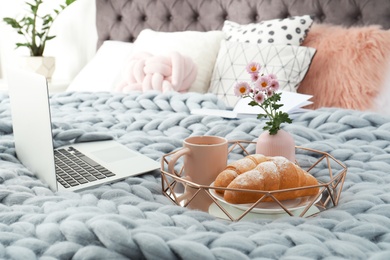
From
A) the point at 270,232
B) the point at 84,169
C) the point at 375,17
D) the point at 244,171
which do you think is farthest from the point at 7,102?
the point at 375,17

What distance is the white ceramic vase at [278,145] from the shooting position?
35.7 inches

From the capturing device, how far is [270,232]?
658 millimetres

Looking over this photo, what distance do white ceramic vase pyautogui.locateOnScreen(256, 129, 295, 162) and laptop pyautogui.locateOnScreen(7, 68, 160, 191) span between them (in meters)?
0.22

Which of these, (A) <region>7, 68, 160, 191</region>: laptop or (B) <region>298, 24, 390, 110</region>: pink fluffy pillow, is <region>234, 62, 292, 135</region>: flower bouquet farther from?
(B) <region>298, 24, 390, 110</region>: pink fluffy pillow

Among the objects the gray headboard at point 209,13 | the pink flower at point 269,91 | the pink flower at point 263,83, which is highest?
the gray headboard at point 209,13

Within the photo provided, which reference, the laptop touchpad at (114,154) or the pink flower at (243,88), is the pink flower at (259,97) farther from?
the laptop touchpad at (114,154)

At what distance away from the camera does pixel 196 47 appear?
84.5 inches

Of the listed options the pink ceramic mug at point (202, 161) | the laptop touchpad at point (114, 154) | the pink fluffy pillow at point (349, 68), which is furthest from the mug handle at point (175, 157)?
the pink fluffy pillow at point (349, 68)

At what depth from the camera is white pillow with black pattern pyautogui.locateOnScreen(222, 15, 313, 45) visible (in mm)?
1965

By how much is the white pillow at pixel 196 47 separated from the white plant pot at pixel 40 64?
2.71ft

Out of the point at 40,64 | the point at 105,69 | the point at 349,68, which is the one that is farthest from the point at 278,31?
the point at 40,64

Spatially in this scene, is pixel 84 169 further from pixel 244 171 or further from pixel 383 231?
pixel 383 231

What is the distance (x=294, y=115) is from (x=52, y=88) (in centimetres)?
187

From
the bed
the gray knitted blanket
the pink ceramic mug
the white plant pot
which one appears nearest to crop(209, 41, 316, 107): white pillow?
the bed
